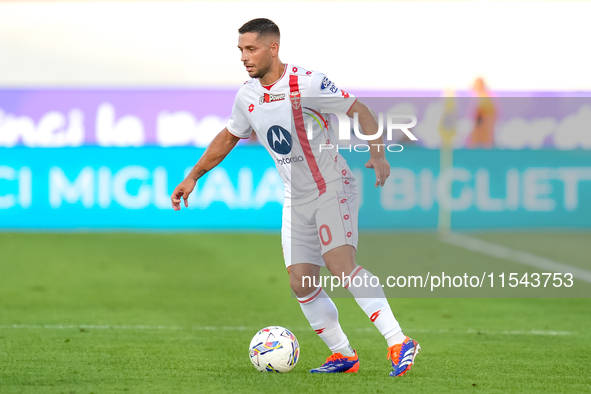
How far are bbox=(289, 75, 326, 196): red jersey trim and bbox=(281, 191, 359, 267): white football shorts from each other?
70 mm

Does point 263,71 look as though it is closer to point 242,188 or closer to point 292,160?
point 292,160

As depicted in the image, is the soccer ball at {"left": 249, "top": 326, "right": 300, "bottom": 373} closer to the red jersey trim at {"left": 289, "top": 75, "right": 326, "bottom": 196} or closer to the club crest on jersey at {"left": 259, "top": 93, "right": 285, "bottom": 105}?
the red jersey trim at {"left": 289, "top": 75, "right": 326, "bottom": 196}

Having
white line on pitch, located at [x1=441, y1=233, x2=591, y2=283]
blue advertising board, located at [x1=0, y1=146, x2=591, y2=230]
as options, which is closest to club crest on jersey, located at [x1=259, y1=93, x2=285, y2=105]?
white line on pitch, located at [x1=441, y1=233, x2=591, y2=283]

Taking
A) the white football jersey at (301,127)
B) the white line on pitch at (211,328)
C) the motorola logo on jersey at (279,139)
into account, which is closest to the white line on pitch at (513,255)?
the white line on pitch at (211,328)

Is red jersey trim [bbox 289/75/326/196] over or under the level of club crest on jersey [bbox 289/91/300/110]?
under

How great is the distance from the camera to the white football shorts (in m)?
4.29

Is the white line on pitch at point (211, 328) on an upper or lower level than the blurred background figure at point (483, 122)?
lower

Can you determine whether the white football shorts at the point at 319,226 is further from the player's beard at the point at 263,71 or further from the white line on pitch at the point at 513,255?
the white line on pitch at the point at 513,255

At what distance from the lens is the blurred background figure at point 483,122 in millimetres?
15617

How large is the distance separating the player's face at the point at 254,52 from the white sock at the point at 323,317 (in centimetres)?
119

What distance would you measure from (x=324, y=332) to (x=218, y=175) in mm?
8680

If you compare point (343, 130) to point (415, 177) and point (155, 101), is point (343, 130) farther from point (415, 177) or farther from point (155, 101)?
point (155, 101)

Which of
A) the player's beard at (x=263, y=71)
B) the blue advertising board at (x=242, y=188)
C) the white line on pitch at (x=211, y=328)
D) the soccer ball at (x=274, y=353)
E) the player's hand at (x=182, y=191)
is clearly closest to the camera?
the player's beard at (x=263, y=71)

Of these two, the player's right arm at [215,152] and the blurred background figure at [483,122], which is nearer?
the player's right arm at [215,152]
